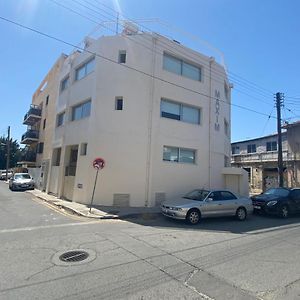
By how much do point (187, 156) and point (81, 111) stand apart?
7.62 meters

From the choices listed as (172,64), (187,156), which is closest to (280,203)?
(187,156)

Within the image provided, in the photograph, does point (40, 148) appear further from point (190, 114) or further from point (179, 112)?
point (190, 114)

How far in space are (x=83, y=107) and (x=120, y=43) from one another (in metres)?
4.64

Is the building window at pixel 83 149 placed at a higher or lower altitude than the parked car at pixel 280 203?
higher

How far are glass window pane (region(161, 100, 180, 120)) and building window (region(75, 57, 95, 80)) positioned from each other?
506cm

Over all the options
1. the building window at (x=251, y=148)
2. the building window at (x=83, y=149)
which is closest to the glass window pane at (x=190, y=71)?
the building window at (x=83, y=149)

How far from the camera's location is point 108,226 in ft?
31.9

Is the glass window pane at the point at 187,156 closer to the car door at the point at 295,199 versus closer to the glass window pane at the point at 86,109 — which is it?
the car door at the point at 295,199

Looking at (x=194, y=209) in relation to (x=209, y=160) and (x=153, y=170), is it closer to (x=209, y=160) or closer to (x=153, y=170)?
(x=153, y=170)

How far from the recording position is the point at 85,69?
1809 centimetres

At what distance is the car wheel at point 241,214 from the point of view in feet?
40.8

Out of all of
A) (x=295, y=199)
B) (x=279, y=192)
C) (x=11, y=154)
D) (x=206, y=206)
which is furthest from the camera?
(x=11, y=154)

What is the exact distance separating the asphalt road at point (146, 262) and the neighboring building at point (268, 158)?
21831 mm

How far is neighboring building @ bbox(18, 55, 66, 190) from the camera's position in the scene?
80.5ft
